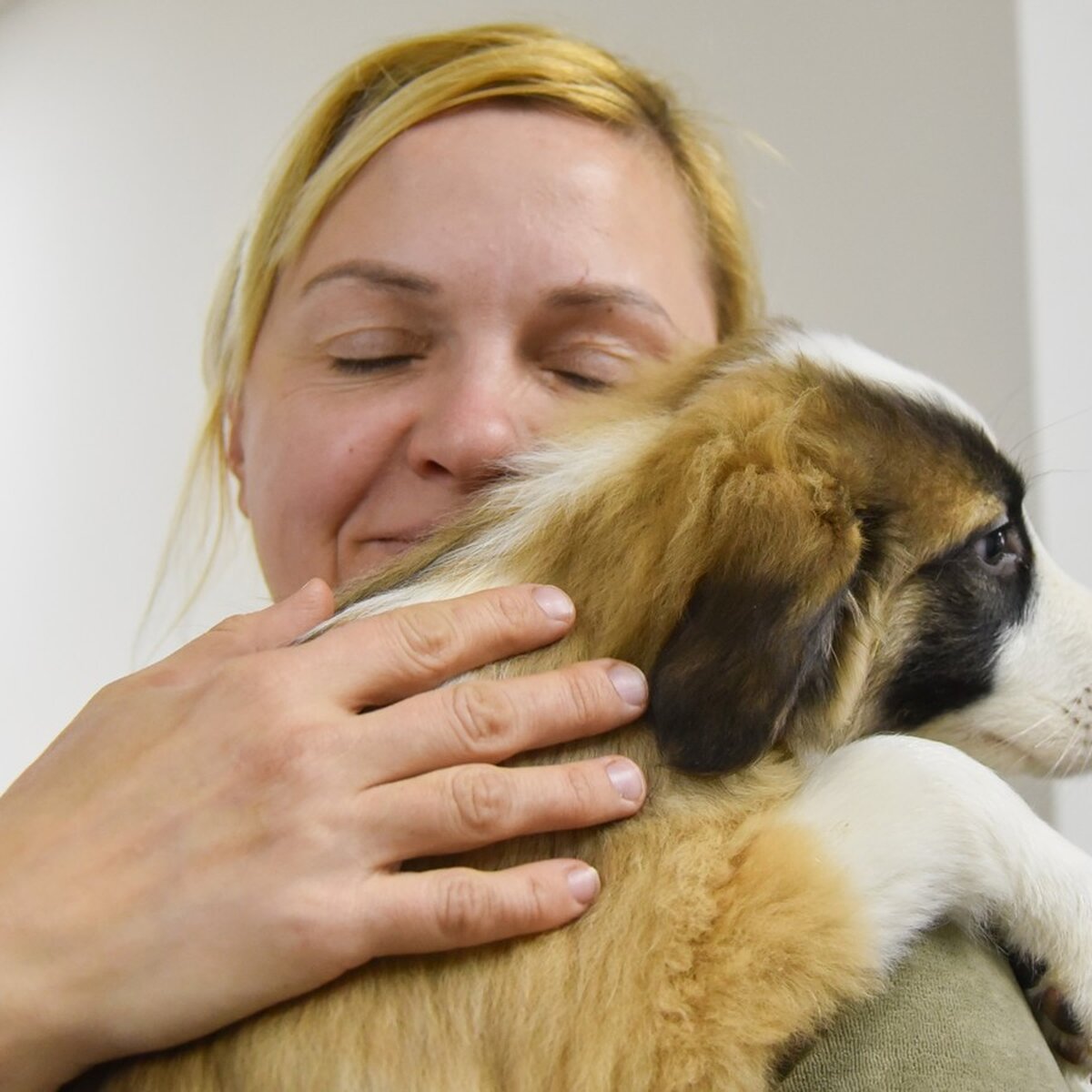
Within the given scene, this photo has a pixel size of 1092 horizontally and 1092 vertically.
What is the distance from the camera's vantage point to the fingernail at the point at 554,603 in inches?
34.2

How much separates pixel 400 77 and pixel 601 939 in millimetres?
1130

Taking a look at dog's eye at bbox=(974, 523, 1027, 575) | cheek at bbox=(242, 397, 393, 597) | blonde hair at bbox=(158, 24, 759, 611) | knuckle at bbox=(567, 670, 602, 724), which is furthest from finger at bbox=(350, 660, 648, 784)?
blonde hair at bbox=(158, 24, 759, 611)

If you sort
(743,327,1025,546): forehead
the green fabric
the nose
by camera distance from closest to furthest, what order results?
the green fabric, (743,327,1025,546): forehead, the nose

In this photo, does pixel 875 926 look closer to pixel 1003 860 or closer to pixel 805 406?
pixel 1003 860

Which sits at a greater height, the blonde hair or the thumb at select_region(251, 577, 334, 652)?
the blonde hair

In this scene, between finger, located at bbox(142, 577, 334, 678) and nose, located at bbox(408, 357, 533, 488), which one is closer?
finger, located at bbox(142, 577, 334, 678)

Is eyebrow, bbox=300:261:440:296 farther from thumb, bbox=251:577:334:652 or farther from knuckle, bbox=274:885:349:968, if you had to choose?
knuckle, bbox=274:885:349:968

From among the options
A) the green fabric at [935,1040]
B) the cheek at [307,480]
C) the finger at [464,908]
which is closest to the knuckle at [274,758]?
the finger at [464,908]

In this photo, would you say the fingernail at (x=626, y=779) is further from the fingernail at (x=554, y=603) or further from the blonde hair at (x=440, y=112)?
the blonde hair at (x=440, y=112)

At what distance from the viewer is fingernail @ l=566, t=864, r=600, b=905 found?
79 centimetres

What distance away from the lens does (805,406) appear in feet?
3.14

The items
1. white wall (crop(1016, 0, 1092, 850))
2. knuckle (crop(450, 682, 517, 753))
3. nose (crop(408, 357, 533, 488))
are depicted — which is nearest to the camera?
knuckle (crop(450, 682, 517, 753))

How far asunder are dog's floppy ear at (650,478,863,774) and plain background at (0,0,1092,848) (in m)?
0.93

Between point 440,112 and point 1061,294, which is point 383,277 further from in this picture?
point 1061,294
